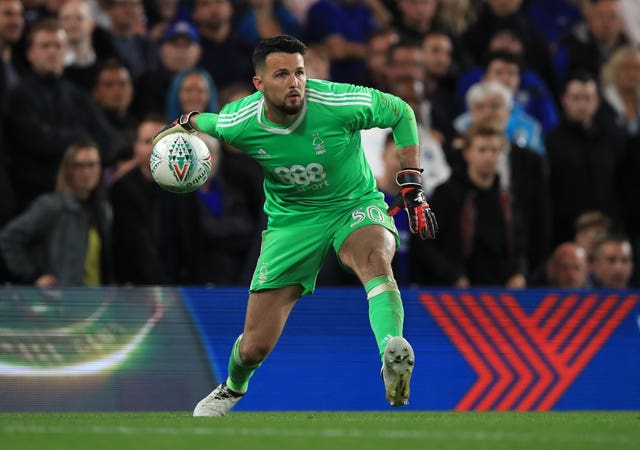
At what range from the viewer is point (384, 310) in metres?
7.82

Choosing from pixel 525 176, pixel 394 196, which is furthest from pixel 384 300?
pixel 525 176

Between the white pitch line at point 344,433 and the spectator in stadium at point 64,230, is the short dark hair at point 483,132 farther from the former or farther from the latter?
the white pitch line at point 344,433

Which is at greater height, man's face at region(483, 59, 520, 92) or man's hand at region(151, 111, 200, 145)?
man's hand at region(151, 111, 200, 145)

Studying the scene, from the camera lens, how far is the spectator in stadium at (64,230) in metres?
10.9

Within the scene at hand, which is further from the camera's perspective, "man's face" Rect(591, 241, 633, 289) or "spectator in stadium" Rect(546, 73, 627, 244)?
"spectator in stadium" Rect(546, 73, 627, 244)

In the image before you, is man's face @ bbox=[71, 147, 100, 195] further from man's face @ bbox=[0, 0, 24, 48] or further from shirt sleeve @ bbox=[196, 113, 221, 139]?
shirt sleeve @ bbox=[196, 113, 221, 139]

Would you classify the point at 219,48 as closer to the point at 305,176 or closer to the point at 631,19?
the point at 631,19

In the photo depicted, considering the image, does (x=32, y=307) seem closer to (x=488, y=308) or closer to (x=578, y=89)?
(x=488, y=308)

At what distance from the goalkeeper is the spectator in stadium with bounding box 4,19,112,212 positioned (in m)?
3.10

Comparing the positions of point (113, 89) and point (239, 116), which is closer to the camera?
point (239, 116)

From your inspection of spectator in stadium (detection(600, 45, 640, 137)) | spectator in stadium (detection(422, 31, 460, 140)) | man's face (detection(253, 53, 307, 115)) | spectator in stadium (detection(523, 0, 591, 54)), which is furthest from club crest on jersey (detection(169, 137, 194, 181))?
spectator in stadium (detection(523, 0, 591, 54))

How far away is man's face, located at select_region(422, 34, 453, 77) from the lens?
47.5ft

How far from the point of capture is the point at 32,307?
1039cm

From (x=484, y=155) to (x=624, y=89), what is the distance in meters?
3.85
